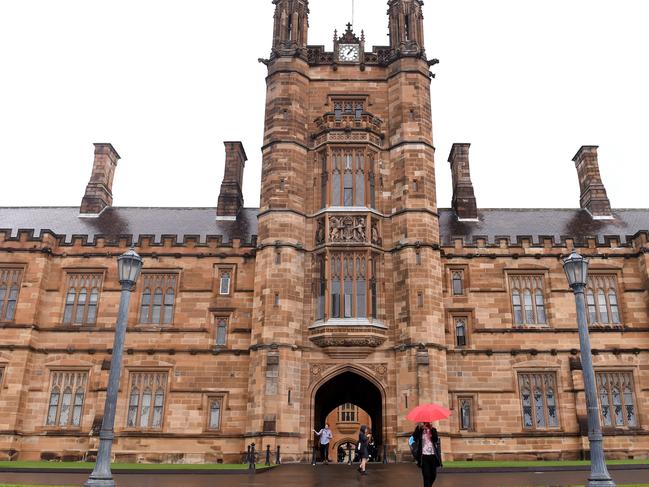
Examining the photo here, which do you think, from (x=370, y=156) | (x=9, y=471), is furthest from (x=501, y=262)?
(x=9, y=471)

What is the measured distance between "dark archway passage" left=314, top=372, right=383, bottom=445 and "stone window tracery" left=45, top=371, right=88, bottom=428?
10263 mm

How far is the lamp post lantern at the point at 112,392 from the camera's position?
36.7 feet

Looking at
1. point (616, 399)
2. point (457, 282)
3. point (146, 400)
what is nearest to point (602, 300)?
point (616, 399)

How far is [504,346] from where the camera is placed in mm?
25844

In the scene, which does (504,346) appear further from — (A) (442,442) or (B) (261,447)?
(B) (261,447)

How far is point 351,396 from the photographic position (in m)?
30.5

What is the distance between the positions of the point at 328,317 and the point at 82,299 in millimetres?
11503

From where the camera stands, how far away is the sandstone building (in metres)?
24.2

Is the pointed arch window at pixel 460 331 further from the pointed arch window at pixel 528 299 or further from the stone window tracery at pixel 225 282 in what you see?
the stone window tracery at pixel 225 282

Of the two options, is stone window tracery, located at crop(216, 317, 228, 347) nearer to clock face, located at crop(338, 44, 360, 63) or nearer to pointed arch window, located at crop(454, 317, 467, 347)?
pointed arch window, located at crop(454, 317, 467, 347)

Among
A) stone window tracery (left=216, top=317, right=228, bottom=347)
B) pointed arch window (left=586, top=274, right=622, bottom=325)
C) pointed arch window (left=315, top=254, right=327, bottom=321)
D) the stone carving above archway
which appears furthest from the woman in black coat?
pointed arch window (left=586, top=274, right=622, bottom=325)

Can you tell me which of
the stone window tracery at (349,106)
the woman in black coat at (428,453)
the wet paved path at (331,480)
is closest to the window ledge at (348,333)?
the wet paved path at (331,480)

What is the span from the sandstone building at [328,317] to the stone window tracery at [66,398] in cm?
7

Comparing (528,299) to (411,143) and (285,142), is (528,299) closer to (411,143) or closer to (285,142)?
(411,143)
